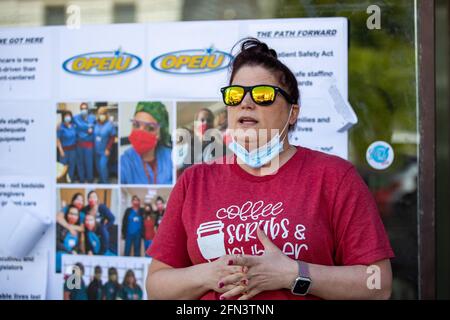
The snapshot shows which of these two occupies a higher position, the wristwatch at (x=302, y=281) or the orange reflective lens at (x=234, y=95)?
the orange reflective lens at (x=234, y=95)

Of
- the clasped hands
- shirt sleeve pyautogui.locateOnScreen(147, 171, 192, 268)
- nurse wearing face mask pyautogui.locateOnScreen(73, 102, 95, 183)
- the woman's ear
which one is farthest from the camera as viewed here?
nurse wearing face mask pyautogui.locateOnScreen(73, 102, 95, 183)

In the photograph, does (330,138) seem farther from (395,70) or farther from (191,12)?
(191,12)

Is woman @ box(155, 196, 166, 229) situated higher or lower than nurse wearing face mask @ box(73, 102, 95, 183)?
lower

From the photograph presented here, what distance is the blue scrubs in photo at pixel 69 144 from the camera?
3490 millimetres

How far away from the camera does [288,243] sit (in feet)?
8.04

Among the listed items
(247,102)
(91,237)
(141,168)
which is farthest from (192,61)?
(91,237)

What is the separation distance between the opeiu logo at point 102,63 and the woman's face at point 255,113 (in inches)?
39.1

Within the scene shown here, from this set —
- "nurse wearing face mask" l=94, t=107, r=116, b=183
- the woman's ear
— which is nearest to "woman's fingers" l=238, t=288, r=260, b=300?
the woman's ear

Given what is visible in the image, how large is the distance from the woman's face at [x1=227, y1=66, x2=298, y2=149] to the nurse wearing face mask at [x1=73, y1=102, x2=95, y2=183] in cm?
114

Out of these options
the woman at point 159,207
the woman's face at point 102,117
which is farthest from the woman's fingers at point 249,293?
the woman's face at point 102,117

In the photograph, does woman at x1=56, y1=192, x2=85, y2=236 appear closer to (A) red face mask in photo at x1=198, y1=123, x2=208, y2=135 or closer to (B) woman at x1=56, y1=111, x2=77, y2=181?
(B) woman at x1=56, y1=111, x2=77, y2=181

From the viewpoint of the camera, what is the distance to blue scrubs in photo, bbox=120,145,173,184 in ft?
11.3

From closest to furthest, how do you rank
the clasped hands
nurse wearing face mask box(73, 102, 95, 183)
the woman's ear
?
the clasped hands → the woman's ear → nurse wearing face mask box(73, 102, 95, 183)

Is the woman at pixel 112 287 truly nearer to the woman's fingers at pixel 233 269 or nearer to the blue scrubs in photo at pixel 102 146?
the blue scrubs in photo at pixel 102 146
